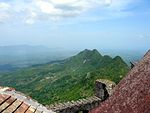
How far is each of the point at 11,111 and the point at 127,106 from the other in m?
3.62

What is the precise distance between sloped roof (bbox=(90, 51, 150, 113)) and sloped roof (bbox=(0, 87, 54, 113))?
2.99 metres

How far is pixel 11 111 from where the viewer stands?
7.43 meters

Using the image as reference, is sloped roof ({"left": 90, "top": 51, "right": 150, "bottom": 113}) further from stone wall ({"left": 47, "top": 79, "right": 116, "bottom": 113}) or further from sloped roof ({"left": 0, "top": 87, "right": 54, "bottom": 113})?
stone wall ({"left": 47, "top": 79, "right": 116, "bottom": 113})

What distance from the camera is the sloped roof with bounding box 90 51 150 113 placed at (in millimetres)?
4352

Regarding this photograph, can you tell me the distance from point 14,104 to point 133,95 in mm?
4218

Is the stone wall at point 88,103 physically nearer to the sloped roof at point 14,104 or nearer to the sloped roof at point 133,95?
the sloped roof at point 14,104

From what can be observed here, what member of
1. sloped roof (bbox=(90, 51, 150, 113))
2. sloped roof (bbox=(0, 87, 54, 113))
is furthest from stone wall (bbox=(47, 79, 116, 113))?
sloped roof (bbox=(90, 51, 150, 113))

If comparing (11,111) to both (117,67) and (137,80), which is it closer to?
(137,80)

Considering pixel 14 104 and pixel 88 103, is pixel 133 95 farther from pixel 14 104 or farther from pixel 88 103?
pixel 88 103

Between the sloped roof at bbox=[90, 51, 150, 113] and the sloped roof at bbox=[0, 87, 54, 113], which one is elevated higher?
the sloped roof at bbox=[90, 51, 150, 113]

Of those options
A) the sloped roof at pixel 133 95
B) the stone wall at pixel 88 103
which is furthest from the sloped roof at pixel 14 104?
the stone wall at pixel 88 103

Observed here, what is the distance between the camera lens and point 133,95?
15.3ft

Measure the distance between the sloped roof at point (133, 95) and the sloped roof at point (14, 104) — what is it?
2.99m

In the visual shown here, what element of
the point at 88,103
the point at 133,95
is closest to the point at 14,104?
the point at 133,95
